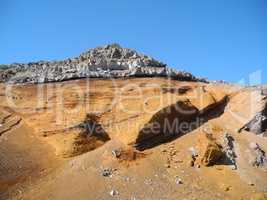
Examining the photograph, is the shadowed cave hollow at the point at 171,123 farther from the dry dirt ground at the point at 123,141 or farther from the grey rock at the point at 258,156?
the grey rock at the point at 258,156

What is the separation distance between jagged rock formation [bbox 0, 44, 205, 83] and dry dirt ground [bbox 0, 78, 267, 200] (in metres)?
0.45

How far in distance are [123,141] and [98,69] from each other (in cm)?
422

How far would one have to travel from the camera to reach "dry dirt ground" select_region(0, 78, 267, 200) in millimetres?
10578

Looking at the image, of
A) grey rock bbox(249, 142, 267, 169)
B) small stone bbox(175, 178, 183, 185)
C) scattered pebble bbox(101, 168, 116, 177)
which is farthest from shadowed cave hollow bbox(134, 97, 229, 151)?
grey rock bbox(249, 142, 267, 169)

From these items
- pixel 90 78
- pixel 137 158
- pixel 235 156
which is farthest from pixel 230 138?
pixel 90 78

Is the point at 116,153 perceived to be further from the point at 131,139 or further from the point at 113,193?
the point at 113,193

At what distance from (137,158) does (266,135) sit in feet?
18.3

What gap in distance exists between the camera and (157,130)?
41.3 feet

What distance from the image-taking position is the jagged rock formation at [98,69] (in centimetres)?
1493

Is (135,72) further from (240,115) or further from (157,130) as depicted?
(240,115)

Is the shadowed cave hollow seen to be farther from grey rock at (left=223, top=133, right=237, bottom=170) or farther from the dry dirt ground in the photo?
grey rock at (left=223, top=133, right=237, bottom=170)

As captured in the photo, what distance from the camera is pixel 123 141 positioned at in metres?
12.4

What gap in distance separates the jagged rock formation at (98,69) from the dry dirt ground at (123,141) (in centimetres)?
45

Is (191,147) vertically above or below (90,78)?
below
